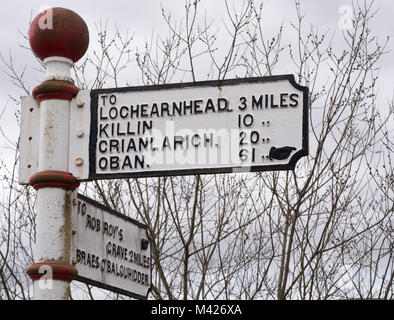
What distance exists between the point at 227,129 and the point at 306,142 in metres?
0.30

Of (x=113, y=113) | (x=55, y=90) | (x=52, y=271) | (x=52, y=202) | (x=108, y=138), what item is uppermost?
(x=55, y=90)

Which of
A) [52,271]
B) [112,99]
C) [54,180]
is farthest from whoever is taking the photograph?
[112,99]

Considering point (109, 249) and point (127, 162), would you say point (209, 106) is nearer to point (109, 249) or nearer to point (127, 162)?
point (127, 162)

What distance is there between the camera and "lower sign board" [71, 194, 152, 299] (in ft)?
11.3

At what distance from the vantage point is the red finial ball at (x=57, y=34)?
355 cm

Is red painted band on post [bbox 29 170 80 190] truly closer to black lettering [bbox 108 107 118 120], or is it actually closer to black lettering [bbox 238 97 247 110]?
black lettering [bbox 108 107 118 120]

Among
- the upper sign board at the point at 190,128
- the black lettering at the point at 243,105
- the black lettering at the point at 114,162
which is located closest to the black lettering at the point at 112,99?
the upper sign board at the point at 190,128

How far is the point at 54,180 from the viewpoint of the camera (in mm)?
3363

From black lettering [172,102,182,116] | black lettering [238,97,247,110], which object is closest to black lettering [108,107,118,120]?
black lettering [172,102,182,116]

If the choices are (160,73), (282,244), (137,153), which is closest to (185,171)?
(137,153)

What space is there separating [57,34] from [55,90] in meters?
0.24

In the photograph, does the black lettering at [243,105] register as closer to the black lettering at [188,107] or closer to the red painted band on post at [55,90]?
the black lettering at [188,107]

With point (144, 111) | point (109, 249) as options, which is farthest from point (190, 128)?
point (109, 249)
